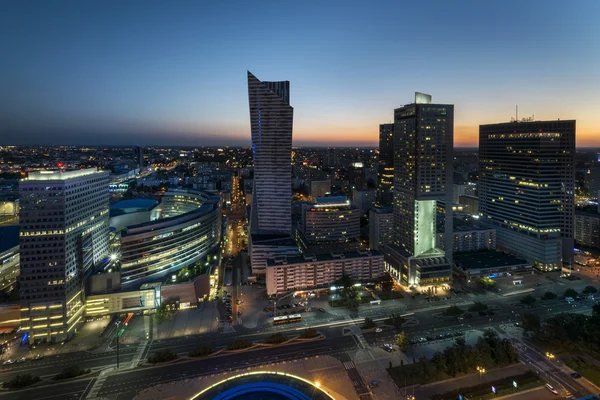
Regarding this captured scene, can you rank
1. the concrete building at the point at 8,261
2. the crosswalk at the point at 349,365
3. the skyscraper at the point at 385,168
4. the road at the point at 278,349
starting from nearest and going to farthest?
the road at the point at 278,349, the crosswalk at the point at 349,365, the concrete building at the point at 8,261, the skyscraper at the point at 385,168

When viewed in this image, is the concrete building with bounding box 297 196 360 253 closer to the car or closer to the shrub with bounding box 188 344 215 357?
the shrub with bounding box 188 344 215 357

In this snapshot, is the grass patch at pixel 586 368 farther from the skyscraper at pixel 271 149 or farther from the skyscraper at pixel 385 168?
the skyscraper at pixel 385 168

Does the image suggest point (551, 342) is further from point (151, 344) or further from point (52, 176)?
point (52, 176)

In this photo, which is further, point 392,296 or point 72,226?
point 392,296

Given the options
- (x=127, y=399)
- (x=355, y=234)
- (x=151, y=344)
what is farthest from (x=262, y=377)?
(x=355, y=234)

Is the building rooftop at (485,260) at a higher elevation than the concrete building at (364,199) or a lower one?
lower

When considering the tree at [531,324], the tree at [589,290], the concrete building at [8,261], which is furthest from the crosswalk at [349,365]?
the concrete building at [8,261]

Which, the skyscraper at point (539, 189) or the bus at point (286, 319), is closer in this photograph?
the bus at point (286, 319)

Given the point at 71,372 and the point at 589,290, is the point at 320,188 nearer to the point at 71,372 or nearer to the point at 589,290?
the point at 589,290
